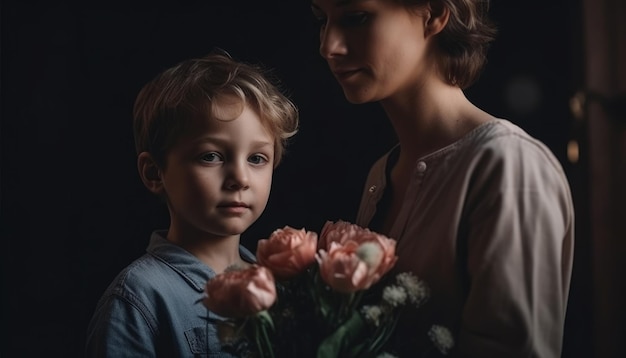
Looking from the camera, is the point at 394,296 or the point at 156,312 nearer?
the point at 394,296

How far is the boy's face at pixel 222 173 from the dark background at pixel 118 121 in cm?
62

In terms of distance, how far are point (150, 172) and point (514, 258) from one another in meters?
0.73

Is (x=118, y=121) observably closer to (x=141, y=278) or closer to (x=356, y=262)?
(x=141, y=278)

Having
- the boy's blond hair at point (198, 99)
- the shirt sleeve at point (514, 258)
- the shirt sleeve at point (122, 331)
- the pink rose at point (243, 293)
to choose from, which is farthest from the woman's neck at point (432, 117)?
the shirt sleeve at point (122, 331)

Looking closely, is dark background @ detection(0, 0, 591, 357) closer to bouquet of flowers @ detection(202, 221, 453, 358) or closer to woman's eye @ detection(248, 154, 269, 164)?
woman's eye @ detection(248, 154, 269, 164)

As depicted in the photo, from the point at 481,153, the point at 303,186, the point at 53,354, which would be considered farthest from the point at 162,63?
the point at 481,153

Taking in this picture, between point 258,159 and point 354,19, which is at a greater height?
point 354,19

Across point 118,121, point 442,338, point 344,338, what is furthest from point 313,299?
point 118,121

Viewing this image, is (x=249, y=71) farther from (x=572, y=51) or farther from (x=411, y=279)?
(x=572, y=51)

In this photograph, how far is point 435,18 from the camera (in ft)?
4.24

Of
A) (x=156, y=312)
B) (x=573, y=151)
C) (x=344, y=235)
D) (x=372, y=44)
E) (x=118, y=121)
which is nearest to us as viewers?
(x=344, y=235)

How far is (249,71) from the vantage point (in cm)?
150

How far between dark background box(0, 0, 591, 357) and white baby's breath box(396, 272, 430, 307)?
949 mm

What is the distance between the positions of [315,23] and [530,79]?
1.87 feet
